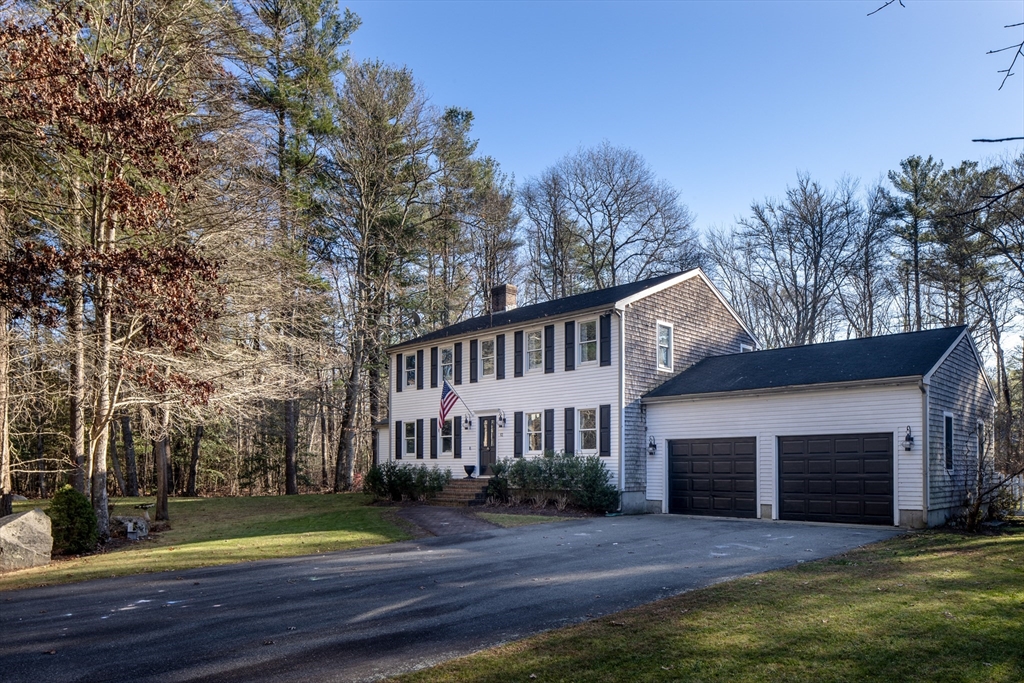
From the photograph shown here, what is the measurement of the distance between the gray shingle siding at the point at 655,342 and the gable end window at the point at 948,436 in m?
7.17

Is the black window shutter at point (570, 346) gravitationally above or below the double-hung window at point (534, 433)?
above

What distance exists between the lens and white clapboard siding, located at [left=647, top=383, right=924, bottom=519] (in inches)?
601

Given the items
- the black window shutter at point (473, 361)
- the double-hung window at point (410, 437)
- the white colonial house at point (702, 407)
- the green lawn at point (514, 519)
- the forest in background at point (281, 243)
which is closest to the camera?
the forest in background at point (281, 243)

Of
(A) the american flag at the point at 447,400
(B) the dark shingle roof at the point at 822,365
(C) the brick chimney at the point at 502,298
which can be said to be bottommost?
(A) the american flag at the point at 447,400

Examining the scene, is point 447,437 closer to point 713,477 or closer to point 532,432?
point 532,432

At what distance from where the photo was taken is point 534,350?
73.7ft

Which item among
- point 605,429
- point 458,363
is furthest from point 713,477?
point 458,363

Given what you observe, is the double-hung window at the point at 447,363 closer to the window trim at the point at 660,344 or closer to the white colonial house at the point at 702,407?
the white colonial house at the point at 702,407

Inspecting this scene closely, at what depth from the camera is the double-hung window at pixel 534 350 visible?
2220cm

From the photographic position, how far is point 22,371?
1506 centimetres

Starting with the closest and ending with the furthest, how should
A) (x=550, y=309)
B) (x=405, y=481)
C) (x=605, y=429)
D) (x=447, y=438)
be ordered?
(x=605, y=429) → (x=405, y=481) → (x=550, y=309) → (x=447, y=438)

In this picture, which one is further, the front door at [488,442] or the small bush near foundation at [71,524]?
the front door at [488,442]

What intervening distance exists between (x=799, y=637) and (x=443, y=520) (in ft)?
39.4

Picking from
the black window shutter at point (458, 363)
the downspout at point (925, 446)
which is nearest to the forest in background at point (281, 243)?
the downspout at point (925, 446)
